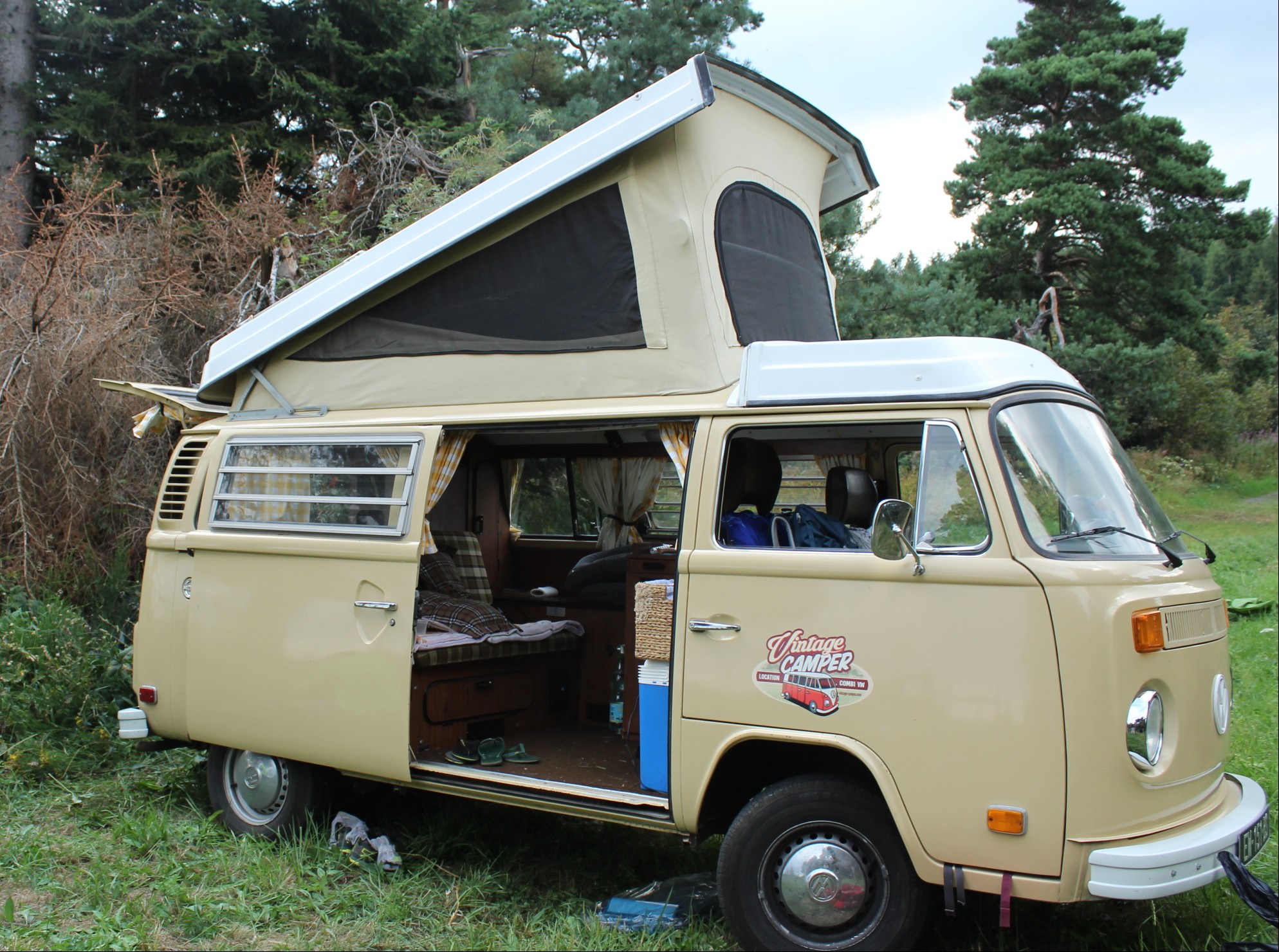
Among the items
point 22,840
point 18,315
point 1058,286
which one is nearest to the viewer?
point 22,840

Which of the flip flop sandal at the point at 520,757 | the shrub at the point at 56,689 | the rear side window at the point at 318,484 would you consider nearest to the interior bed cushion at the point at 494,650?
the flip flop sandal at the point at 520,757

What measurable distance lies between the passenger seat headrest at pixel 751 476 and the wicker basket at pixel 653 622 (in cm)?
52

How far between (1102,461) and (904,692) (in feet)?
4.13

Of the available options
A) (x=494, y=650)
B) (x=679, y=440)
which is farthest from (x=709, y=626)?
(x=494, y=650)

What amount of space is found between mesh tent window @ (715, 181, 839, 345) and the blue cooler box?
1609 millimetres

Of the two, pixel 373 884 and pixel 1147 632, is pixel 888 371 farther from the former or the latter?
pixel 373 884

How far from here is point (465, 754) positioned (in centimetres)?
541

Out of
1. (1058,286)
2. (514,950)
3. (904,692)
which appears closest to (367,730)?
(514,950)

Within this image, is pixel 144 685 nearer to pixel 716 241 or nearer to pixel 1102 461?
pixel 716 241

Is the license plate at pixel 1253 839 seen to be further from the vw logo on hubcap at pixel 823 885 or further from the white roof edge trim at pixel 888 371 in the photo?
the white roof edge trim at pixel 888 371

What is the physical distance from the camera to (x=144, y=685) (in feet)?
19.8

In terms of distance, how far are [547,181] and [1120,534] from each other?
3.02 metres

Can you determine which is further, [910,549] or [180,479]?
[180,479]

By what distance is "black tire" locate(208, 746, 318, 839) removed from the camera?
5.59 meters
